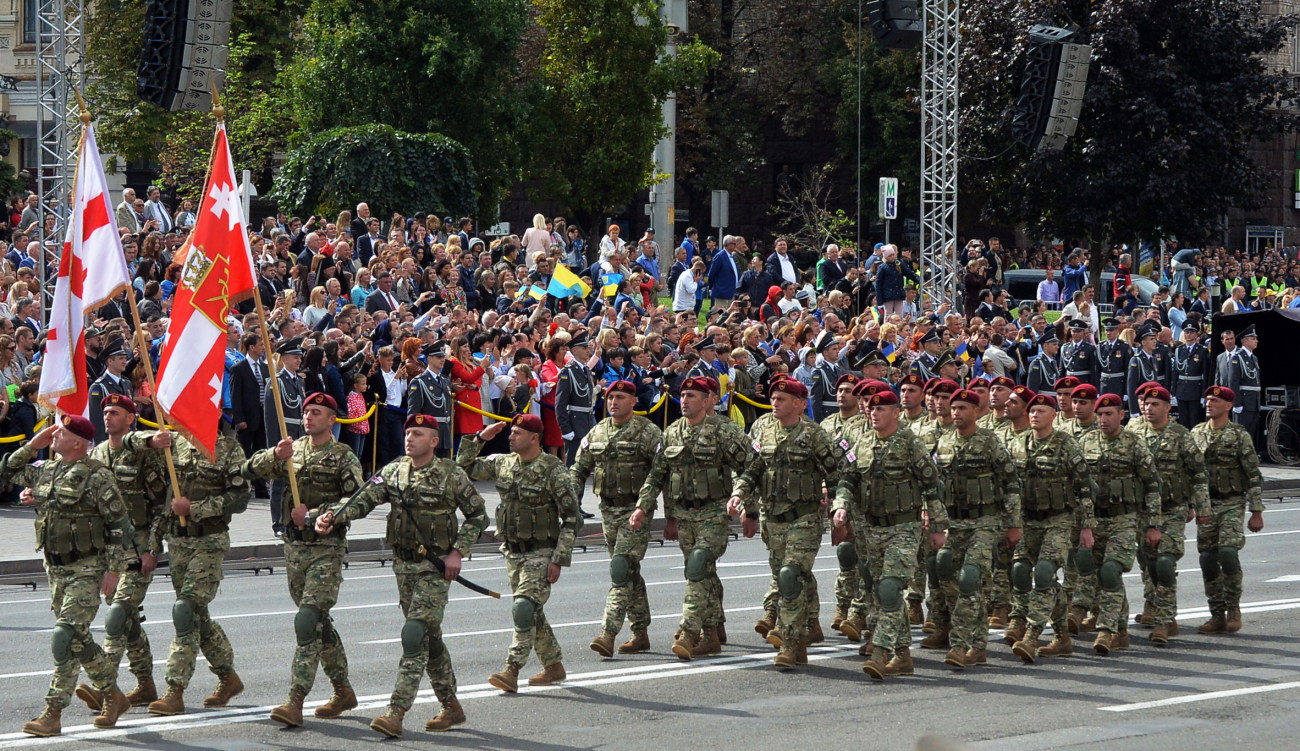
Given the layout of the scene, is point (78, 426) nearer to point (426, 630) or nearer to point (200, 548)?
point (200, 548)

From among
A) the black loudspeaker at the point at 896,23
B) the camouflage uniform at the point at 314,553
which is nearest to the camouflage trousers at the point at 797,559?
the camouflage uniform at the point at 314,553

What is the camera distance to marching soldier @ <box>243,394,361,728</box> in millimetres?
10453

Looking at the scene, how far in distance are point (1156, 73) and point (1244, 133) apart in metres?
3.13

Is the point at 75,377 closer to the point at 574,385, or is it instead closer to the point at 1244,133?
the point at 574,385

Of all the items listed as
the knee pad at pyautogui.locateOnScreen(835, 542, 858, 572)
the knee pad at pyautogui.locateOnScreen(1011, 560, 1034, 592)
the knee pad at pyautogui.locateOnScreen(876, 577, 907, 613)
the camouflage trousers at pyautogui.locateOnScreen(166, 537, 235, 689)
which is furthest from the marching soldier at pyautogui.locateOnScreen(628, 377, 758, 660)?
the camouflage trousers at pyautogui.locateOnScreen(166, 537, 235, 689)

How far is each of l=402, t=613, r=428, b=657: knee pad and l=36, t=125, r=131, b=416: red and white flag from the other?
9.77ft

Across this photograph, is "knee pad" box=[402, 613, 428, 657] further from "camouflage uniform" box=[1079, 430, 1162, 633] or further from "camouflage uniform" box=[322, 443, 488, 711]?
"camouflage uniform" box=[1079, 430, 1162, 633]

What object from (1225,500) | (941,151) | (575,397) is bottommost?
(1225,500)

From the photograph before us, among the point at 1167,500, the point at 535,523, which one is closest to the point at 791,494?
the point at 535,523

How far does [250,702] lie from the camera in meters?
11.1

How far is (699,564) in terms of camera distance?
493 inches

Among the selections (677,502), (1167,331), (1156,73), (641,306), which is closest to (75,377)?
(677,502)

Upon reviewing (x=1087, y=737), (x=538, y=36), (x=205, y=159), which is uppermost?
(x=538, y=36)

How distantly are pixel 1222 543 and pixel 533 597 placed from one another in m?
5.59
